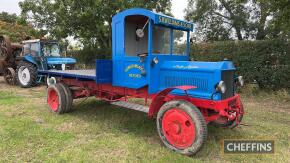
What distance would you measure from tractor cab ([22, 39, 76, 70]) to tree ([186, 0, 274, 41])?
9261mm

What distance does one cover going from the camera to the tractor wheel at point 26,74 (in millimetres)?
11383

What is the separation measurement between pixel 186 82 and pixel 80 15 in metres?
10.5

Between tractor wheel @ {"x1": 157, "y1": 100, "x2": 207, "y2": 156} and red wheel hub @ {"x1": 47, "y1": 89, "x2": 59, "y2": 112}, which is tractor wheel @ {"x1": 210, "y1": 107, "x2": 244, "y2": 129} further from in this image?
red wheel hub @ {"x1": 47, "y1": 89, "x2": 59, "y2": 112}

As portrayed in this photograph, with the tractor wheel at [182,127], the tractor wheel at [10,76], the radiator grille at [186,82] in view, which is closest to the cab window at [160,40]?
the radiator grille at [186,82]

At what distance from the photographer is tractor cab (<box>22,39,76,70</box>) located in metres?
11.6

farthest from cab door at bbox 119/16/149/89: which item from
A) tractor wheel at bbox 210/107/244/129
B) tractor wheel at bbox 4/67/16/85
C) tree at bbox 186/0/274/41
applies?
tree at bbox 186/0/274/41

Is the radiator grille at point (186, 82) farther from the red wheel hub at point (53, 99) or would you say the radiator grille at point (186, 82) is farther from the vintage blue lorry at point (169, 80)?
the red wheel hub at point (53, 99)

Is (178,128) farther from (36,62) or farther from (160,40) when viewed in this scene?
(36,62)

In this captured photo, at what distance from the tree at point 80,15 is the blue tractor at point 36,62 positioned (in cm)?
279

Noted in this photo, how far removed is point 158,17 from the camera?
4500 millimetres

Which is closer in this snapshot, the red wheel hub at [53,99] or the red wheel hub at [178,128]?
the red wheel hub at [178,128]

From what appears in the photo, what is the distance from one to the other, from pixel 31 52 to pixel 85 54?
6236mm

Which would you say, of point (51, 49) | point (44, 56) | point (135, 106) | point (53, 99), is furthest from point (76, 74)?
point (51, 49)

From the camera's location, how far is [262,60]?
939 centimetres
